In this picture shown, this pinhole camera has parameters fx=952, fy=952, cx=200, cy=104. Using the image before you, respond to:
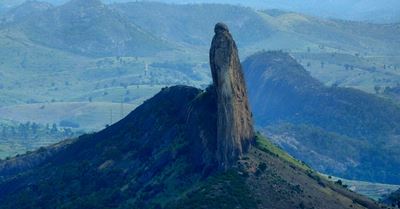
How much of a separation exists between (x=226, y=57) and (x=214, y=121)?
7.20 meters

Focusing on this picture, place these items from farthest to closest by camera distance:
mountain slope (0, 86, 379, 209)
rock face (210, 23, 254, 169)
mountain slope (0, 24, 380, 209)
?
rock face (210, 23, 254, 169) < mountain slope (0, 24, 380, 209) < mountain slope (0, 86, 379, 209)

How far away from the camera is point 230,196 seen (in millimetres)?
91812

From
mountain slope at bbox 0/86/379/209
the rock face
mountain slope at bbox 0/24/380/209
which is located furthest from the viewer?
the rock face

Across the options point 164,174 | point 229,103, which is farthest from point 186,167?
point 229,103

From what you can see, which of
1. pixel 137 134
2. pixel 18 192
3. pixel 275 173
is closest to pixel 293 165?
pixel 275 173

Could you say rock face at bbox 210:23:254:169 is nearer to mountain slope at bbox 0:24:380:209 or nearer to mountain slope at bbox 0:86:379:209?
mountain slope at bbox 0:24:380:209

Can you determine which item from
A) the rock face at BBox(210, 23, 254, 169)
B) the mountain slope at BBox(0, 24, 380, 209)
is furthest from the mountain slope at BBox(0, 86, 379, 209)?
the rock face at BBox(210, 23, 254, 169)

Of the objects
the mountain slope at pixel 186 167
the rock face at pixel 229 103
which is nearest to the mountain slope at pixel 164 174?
the mountain slope at pixel 186 167

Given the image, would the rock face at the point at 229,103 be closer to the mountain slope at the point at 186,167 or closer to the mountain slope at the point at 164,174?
the mountain slope at the point at 186,167

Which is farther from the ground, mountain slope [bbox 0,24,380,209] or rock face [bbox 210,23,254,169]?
rock face [bbox 210,23,254,169]

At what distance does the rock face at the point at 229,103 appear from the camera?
97.6m

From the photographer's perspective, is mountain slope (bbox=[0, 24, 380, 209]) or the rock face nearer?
mountain slope (bbox=[0, 24, 380, 209])

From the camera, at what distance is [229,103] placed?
9819 cm

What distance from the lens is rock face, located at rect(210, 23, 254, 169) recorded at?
320ft
